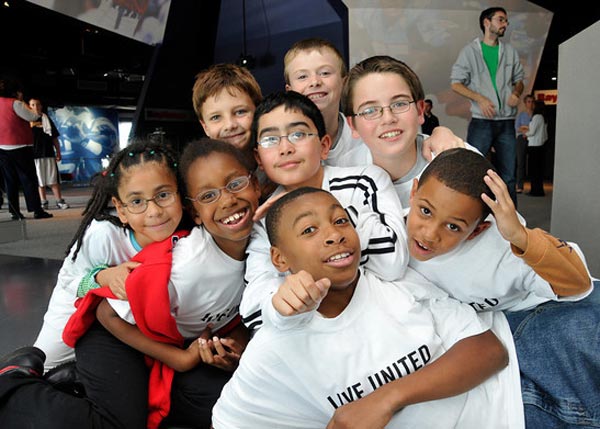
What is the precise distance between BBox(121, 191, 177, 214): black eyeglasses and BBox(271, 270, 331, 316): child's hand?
0.67 m

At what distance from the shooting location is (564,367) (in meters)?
1.18

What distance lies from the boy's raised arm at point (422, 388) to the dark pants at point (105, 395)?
0.61 metres

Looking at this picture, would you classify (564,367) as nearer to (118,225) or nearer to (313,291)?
(313,291)

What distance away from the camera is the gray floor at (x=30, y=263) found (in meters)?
2.61

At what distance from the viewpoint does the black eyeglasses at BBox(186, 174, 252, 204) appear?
1.47 m

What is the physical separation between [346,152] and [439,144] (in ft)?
1.53

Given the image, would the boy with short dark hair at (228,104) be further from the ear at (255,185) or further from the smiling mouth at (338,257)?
the smiling mouth at (338,257)

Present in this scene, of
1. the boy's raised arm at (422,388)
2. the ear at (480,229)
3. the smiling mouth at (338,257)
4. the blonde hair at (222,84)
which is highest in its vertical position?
the blonde hair at (222,84)

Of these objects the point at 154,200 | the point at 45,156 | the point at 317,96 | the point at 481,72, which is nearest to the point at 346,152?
the point at 317,96

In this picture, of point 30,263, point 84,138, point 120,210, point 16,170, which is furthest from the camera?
point 84,138

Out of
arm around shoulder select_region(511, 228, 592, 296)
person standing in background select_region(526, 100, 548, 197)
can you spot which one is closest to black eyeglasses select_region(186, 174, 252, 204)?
arm around shoulder select_region(511, 228, 592, 296)

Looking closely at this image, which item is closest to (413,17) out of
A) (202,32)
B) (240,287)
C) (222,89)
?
(202,32)

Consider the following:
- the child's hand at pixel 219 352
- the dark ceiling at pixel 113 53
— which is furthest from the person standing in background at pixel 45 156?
the child's hand at pixel 219 352

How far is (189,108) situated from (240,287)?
8919 millimetres
